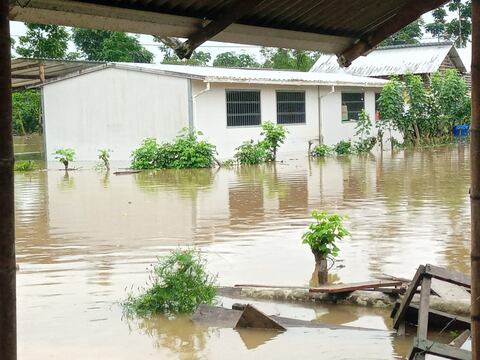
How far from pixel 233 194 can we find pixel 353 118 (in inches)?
682

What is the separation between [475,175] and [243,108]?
2330 centimetres

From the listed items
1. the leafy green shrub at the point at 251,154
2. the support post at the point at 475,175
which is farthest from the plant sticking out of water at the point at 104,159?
the support post at the point at 475,175

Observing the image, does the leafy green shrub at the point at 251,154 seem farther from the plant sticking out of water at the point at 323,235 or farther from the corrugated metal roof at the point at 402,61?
the plant sticking out of water at the point at 323,235

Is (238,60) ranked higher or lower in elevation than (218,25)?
higher

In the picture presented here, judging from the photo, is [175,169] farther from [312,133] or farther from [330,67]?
[330,67]

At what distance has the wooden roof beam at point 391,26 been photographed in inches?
163

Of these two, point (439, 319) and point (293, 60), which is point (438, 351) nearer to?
point (439, 319)

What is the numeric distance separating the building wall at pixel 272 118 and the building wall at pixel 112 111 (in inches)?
32.1

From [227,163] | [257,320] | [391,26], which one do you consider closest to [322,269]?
[257,320]

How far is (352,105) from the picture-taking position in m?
32.1

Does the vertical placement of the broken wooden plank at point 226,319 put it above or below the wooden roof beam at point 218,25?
below

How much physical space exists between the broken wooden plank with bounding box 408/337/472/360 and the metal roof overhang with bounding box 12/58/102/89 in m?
22.4

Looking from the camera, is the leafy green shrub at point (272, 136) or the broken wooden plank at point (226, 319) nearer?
A: the broken wooden plank at point (226, 319)

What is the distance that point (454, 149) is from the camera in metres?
27.8
